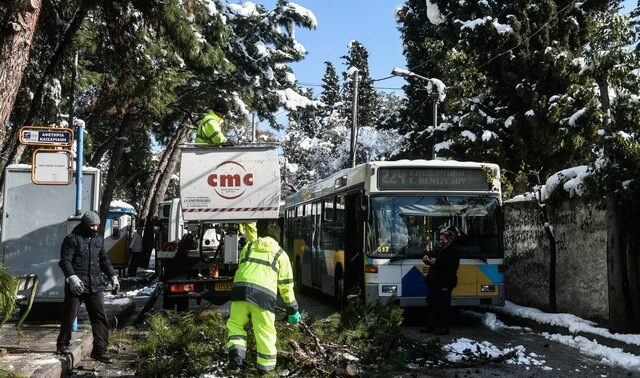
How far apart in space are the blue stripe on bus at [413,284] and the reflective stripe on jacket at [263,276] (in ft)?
16.7

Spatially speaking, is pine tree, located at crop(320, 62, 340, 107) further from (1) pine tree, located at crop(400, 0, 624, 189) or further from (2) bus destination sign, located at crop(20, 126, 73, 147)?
(2) bus destination sign, located at crop(20, 126, 73, 147)

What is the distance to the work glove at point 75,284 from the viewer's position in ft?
27.7

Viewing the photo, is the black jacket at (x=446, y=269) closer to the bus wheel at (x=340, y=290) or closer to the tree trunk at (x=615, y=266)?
the tree trunk at (x=615, y=266)

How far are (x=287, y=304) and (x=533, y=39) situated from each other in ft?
56.4

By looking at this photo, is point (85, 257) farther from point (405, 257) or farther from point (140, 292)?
point (140, 292)

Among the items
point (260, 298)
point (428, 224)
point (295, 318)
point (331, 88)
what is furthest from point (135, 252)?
point (331, 88)

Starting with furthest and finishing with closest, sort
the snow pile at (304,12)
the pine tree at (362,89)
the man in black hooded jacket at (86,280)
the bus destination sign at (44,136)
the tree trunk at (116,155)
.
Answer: the pine tree at (362,89) < the tree trunk at (116,155) < the snow pile at (304,12) < the bus destination sign at (44,136) < the man in black hooded jacket at (86,280)

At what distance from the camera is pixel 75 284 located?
8438mm

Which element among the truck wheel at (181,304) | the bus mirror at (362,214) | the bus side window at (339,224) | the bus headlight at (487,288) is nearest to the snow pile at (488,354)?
the bus headlight at (487,288)

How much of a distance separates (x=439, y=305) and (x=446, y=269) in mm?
618

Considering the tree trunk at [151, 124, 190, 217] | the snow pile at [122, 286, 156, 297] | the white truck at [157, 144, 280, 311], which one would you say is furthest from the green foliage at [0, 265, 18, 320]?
the tree trunk at [151, 124, 190, 217]

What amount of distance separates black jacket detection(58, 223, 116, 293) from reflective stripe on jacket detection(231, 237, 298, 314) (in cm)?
265

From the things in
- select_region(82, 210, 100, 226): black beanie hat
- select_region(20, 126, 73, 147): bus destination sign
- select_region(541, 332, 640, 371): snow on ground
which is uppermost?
select_region(20, 126, 73, 147): bus destination sign

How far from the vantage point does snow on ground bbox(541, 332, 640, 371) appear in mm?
8617
